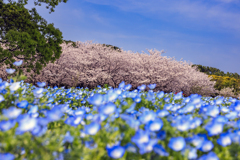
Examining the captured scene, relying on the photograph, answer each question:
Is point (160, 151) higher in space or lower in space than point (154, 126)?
lower

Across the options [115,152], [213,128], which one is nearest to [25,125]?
[115,152]

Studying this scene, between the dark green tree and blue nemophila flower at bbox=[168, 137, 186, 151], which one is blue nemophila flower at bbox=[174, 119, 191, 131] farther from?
the dark green tree

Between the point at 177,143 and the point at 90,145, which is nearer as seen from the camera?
the point at 177,143

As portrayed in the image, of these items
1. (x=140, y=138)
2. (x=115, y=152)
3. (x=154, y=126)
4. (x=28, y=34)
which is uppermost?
(x=28, y=34)

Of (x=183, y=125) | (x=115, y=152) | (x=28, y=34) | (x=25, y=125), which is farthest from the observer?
(x=28, y=34)

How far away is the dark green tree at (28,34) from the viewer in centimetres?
1225

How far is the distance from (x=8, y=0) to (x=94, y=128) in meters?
15.5

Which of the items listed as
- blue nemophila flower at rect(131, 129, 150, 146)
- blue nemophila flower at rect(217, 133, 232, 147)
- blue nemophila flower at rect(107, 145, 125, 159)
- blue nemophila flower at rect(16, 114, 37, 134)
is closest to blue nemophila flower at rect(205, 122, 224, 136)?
blue nemophila flower at rect(217, 133, 232, 147)

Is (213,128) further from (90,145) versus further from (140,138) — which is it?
(90,145)

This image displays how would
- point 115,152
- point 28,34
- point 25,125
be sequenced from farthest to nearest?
point 28,34 < point 25,125 < point 115,152

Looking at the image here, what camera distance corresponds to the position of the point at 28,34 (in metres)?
12.4

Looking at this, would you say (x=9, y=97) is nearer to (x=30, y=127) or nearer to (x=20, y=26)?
(x=30, y=127)

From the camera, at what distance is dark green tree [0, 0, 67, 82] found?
1225 centimetres

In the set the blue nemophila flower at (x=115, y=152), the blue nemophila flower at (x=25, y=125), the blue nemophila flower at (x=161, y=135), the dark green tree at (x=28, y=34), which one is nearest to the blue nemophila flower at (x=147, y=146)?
the blue nemophila flower at (x=115, y=152)
